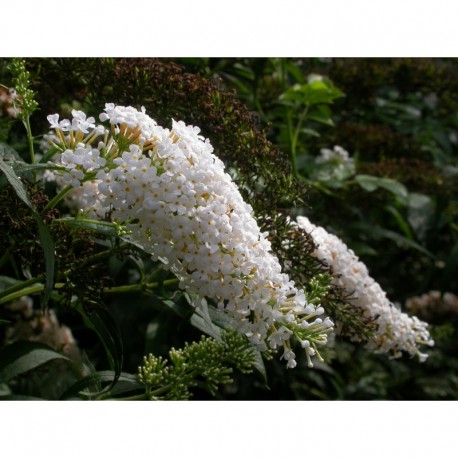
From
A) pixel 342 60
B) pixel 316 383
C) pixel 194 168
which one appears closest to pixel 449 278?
pixel 316 383

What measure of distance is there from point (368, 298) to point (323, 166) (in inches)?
31.2

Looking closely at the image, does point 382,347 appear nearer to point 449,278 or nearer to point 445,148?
point 449,278

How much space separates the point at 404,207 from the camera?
2.39m

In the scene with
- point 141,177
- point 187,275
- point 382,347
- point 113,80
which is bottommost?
point 382,347

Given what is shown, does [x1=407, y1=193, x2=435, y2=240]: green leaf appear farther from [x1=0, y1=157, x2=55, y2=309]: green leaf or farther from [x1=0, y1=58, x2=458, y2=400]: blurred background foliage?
[x1=0, y1=157, x2=55, y2=309]: green leaf

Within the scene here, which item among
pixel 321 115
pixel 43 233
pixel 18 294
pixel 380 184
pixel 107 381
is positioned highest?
pixel 321 115

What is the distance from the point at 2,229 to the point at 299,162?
1.10 metres

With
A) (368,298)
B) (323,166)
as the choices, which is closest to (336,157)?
(323,166)

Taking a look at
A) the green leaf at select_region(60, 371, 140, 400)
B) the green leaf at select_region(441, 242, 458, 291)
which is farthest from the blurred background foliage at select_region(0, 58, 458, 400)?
the green leaf at select_region(60, 371, 140, 400)

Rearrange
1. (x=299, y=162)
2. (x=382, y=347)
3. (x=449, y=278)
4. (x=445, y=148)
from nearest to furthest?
(x=382, y=347)
(x=299, y=162)
(x=449, y=278)
(x=445, y=148)

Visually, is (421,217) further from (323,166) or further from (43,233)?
(43,233)

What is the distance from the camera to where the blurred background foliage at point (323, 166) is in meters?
1.32

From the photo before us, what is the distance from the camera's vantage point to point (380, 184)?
6.52ft

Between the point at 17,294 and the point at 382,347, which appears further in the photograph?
the point at 382,347
